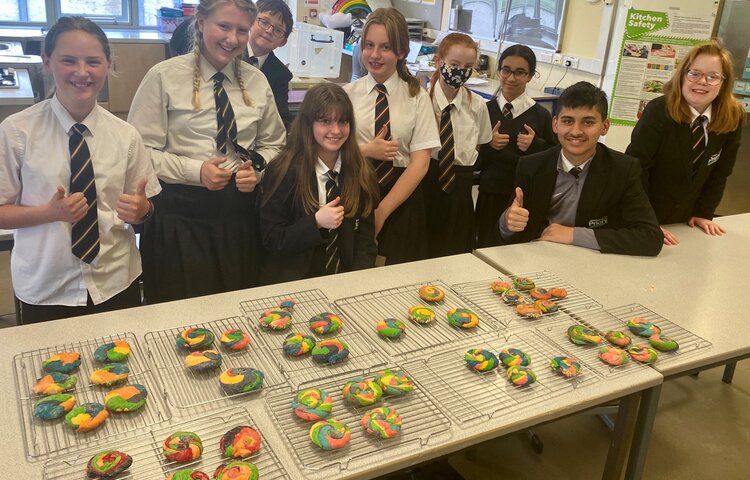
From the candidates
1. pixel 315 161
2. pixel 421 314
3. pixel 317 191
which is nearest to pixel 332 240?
pixel 317 191

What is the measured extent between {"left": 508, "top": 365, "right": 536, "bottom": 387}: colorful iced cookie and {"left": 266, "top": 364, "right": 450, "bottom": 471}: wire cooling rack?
8.1 inches

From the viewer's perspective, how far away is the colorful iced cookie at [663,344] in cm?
167

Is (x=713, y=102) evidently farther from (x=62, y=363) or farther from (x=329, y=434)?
(x=62, y=363)

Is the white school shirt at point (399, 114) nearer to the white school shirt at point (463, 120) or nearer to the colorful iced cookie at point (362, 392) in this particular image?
the white school shirt at point (463, 120)

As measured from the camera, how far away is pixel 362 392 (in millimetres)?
1365

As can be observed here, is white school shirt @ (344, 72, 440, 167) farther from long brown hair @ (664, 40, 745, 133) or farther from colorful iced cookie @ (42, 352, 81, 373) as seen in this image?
colorful iced cookie @ (42, 352, 81, 373)

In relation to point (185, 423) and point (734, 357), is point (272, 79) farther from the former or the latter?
point (734, 357)

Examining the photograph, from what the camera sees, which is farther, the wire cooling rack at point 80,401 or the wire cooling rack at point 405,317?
the wire cooling rack at point 405,317

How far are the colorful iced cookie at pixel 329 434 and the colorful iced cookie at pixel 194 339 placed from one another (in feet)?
1.29

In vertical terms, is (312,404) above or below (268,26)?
below

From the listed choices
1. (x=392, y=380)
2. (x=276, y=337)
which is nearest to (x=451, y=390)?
(x=392, y=380)

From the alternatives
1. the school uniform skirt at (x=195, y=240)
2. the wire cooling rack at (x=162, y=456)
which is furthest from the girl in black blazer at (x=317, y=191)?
the wire cooling rack at (x=162, y=456)

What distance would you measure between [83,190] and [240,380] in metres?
0.82

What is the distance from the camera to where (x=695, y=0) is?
14.5 feet
